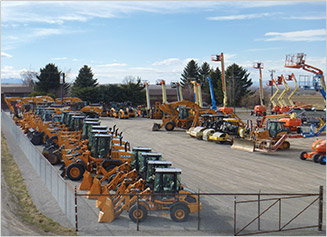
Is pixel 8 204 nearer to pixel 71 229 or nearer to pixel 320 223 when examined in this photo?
pixel 71 229

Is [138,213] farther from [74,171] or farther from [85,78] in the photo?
[85,78]

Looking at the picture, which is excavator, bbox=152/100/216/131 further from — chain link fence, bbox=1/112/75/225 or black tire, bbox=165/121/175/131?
chain link fence, bbox=1/112/75/225

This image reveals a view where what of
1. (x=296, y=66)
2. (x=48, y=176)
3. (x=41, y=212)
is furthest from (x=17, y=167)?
(x=296, y=66)

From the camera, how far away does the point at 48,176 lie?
55.7 ft

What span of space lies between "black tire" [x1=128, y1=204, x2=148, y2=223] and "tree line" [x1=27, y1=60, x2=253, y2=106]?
203 ft

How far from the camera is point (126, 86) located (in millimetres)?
80750

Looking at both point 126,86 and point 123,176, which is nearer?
point 123,176

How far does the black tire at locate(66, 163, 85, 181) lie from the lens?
61.2ft

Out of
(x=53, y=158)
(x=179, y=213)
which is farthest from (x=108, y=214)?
(x=53, y=158)

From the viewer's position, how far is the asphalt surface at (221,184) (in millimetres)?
12625

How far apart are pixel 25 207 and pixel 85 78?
80.1m

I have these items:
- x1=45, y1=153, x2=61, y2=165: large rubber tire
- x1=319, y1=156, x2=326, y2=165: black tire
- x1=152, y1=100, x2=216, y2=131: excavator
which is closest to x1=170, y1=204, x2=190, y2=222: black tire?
x1=45, y1=153, x2=61, y2=165: large rubber tire

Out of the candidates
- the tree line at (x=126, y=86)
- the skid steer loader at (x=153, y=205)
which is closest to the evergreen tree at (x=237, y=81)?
the tree line at (x=126, y=86)

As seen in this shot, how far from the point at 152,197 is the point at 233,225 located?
8.52 ft
